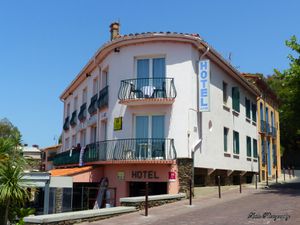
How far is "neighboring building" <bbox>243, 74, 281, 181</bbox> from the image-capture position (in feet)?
101

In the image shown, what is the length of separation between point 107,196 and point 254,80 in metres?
15.3

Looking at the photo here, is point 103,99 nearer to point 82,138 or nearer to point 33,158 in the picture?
point 33,158

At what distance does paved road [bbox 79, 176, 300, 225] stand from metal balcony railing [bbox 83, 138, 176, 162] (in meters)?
2.79

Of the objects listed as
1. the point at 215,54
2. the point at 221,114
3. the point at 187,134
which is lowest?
the point at 187,134

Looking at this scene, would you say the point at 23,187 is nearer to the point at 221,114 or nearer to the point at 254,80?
the point at 221,114

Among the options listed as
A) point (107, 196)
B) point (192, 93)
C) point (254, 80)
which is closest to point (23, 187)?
point (107, 196)

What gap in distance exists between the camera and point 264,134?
31.8 metres

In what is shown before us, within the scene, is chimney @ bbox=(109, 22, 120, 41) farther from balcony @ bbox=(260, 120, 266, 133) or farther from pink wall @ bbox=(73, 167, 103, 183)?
balcony @ bbox=(260, 120, 266, 133)

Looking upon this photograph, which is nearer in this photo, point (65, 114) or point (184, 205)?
point (184, 205)

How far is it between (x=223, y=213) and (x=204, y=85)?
7882mm

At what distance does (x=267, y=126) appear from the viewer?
33.2m

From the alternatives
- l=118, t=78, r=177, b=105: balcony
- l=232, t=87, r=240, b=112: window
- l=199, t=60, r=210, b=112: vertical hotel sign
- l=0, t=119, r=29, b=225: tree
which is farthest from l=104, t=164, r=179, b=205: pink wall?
l=232, t=87, r=240, b=112: window

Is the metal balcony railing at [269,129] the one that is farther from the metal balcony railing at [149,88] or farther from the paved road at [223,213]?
the paved road at [223,213]

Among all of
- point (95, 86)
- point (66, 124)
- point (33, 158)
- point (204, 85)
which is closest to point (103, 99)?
point (95, 86)
